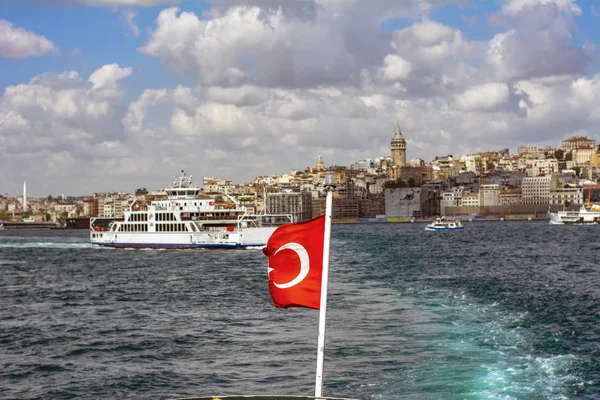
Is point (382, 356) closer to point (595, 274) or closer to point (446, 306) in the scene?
point (446, 306)

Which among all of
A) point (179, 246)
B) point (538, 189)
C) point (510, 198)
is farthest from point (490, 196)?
point (179, 246)

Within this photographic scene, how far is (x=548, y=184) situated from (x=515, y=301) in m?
167

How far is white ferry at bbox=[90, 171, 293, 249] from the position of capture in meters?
60.5

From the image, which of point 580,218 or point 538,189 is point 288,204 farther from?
point 580,218

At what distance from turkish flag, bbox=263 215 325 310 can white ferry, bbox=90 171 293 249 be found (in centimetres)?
5024

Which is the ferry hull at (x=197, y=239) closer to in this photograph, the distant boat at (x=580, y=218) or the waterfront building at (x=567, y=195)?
the distant boat at (x=580, y=218)

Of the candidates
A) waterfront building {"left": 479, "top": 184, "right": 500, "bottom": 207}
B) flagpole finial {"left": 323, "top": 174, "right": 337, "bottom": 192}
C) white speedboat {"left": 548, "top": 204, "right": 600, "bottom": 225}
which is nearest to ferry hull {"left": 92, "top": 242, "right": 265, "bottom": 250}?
flagpole finial {"left": 323, "top": 174, "right": 337, "bottom": 192}

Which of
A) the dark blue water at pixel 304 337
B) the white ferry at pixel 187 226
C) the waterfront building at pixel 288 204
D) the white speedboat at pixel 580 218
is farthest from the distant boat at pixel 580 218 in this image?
the dark blue water at pixel 304 337

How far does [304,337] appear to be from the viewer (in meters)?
19.3

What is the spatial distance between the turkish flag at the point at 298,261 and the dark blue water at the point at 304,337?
18.4 feet

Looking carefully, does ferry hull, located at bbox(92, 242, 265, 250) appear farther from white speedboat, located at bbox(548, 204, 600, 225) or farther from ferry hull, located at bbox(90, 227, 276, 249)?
white speedboat, located at bbox(548, 204, 600, 225)

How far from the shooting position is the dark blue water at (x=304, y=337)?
14.9 m

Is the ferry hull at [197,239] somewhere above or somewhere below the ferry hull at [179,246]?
above

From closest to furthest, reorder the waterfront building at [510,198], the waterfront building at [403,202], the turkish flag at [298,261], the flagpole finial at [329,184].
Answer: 1. the flagpole finial at [329,184]
2. the turkish flag at [298,261]
3. the waterfront building at [510,198]
4. the waterfront building at [403,202]
